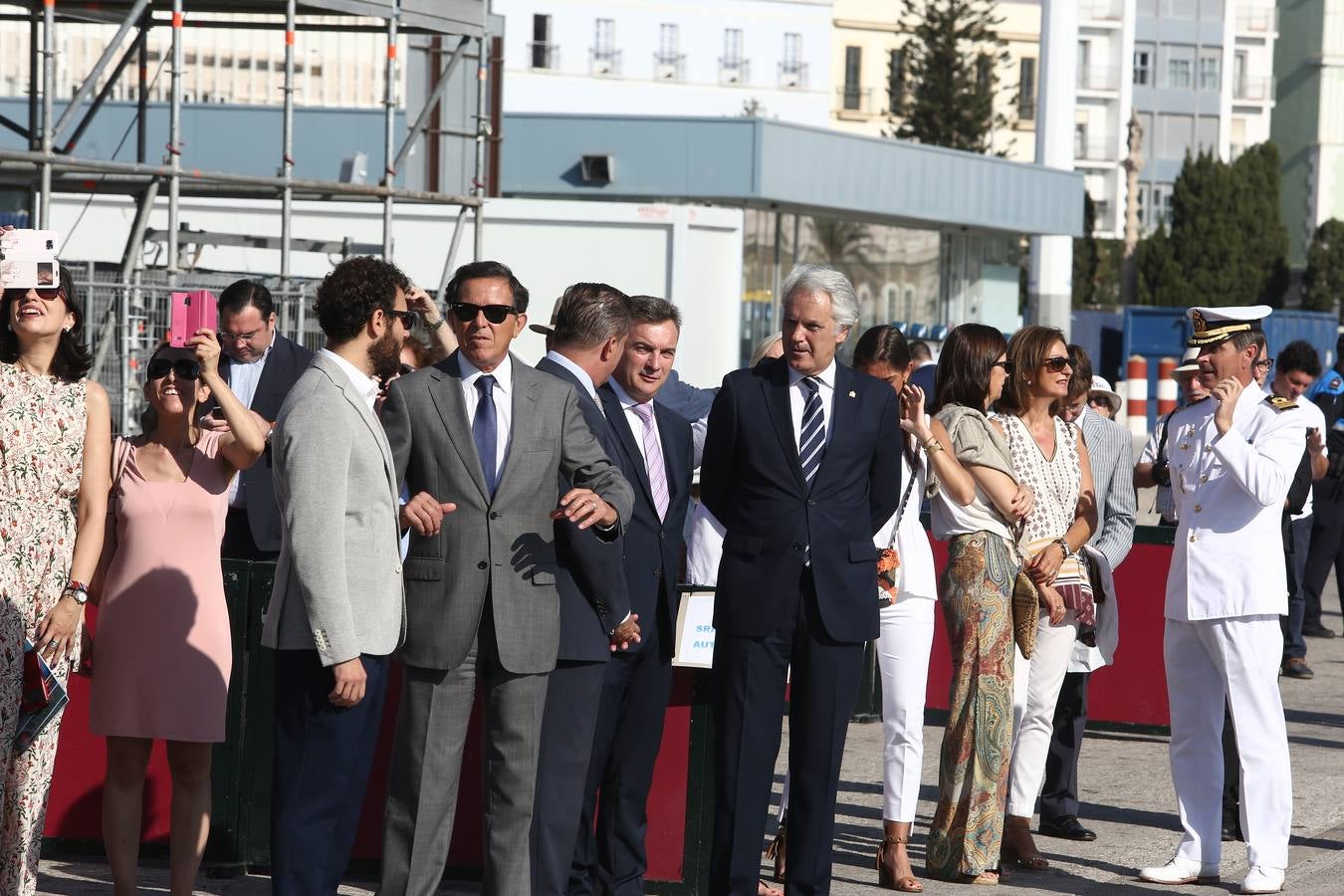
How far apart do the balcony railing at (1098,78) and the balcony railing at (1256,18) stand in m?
10.9

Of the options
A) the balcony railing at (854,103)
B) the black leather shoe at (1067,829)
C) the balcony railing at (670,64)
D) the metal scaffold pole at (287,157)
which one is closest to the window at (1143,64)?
the balcony railing at (854,103)

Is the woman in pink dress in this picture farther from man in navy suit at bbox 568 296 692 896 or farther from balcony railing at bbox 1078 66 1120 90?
balcony railing at bbox 1078 66 1120 90

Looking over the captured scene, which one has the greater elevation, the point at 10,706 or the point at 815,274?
the point at 815,274

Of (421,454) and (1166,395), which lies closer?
(421,454)

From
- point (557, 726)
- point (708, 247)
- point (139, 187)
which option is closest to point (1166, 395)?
point (708, 247)

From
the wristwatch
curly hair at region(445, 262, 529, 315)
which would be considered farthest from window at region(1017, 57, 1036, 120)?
the wristwatch

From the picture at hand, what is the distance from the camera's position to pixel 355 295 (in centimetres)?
553

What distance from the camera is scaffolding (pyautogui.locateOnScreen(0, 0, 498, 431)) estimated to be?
14227 millimetres

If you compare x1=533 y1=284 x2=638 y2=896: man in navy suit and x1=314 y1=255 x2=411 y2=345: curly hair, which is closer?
x1=314 y1=255 x2=411 y2=345: curly hair

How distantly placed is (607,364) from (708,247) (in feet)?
48.0

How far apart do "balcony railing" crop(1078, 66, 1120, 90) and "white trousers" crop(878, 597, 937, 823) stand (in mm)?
96592

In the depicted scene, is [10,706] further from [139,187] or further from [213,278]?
[139,187]

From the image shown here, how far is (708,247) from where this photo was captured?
2088 cm

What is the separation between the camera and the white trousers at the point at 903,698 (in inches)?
284
